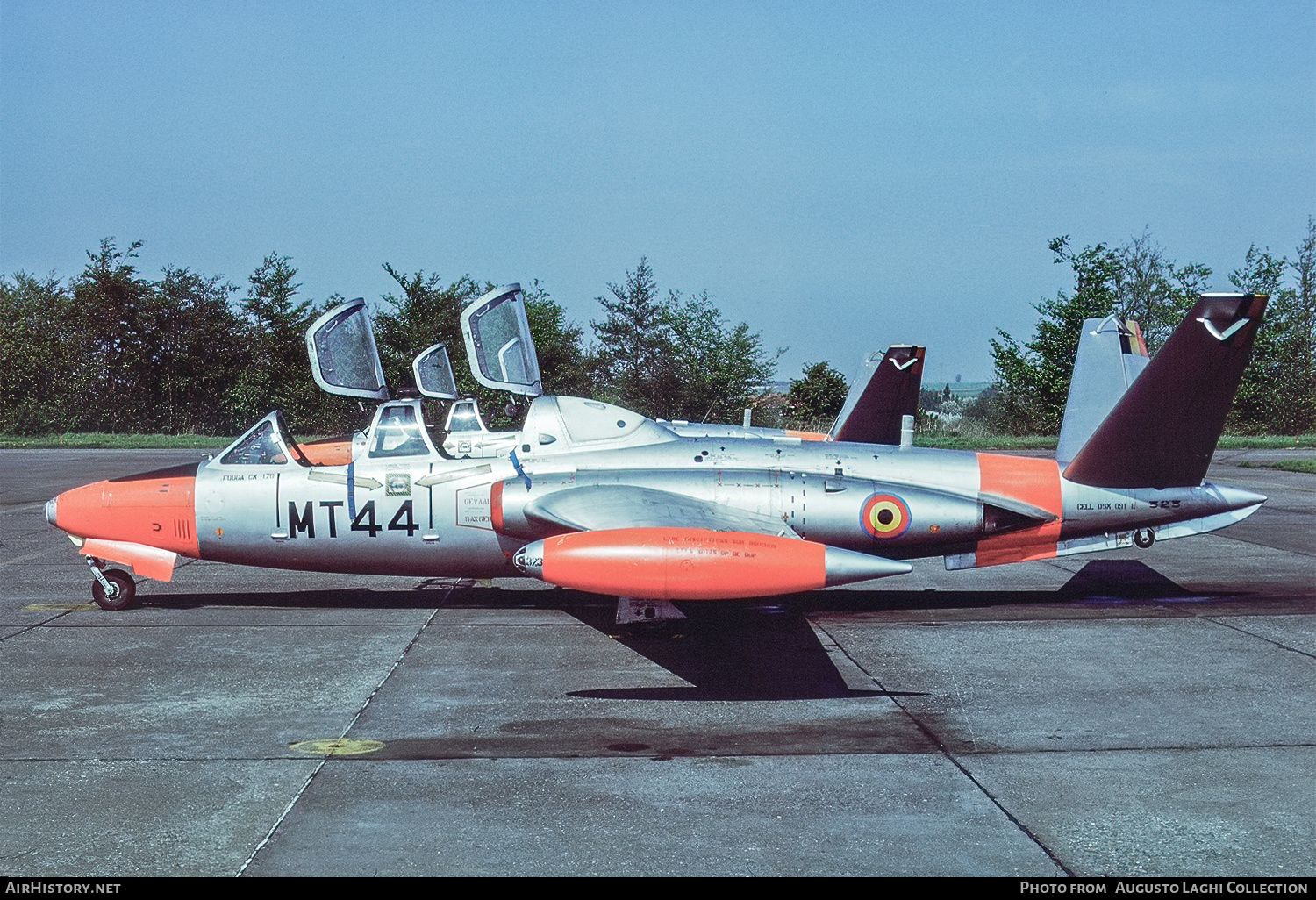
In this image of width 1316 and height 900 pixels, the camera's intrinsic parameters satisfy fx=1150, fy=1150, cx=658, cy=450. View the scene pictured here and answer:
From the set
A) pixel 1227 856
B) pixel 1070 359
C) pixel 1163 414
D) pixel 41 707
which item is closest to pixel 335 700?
pixel 41 707

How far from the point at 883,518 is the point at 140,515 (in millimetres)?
7429

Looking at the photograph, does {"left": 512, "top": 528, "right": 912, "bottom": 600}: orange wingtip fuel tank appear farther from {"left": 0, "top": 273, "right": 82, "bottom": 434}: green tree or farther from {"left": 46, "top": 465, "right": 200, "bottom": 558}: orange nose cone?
{"left": 0, "top": 273, "right": 82, "bottom": 434}: green tree

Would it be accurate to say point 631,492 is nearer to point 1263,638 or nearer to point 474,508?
point 474,508

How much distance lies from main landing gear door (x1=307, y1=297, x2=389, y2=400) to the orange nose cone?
1.86 metres

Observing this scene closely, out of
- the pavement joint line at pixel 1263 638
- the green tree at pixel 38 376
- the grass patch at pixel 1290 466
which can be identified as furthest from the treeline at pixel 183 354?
the pavement joint line at pixel 1263 638

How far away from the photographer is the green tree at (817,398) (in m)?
44.7

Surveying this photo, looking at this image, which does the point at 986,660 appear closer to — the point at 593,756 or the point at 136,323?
the point at 593,756

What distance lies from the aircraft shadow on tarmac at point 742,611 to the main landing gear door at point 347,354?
7.67ft

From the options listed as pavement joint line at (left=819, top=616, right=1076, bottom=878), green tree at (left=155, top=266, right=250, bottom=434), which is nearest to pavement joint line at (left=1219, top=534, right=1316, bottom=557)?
pavement joint line at (left=819, top=616, right=1076, bottom=878)

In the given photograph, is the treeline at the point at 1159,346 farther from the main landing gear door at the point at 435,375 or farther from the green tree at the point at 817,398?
the main landing gear door at the point at 435,375

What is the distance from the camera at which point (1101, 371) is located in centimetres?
1371

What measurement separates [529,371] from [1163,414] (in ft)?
23.4

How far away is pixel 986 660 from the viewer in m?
9.75
